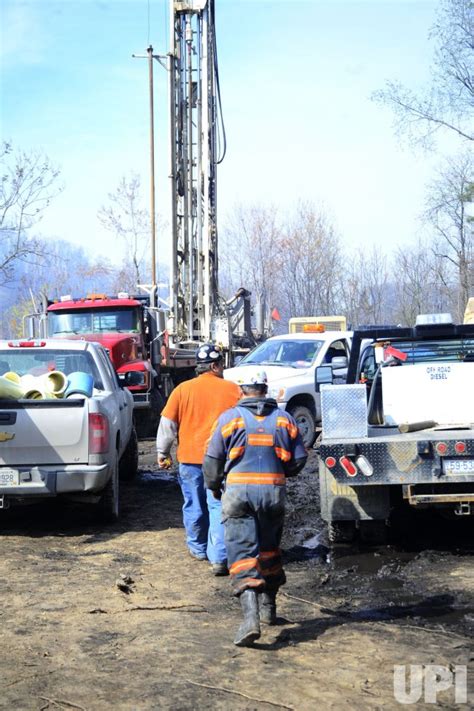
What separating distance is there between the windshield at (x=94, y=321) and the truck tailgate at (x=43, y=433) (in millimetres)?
9896

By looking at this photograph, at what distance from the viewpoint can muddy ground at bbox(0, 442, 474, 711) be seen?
180 inches

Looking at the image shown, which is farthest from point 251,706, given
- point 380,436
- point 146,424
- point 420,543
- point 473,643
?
point 146,424

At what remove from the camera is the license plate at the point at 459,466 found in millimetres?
7043

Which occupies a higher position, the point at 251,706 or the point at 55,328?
the point at 55,328

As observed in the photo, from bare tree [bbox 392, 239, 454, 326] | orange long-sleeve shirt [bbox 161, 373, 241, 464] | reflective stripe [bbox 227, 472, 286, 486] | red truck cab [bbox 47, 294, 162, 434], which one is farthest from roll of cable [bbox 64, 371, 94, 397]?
bare tree [bbox 392, 239, 454, 326]

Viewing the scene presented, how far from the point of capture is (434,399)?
812 centimetres

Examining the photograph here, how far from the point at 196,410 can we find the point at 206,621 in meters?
2.11

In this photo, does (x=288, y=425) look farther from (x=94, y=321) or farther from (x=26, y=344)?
(x=94, y=321)

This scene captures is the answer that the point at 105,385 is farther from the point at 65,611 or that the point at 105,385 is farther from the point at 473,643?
the point at 473,643

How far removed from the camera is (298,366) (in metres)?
14.4

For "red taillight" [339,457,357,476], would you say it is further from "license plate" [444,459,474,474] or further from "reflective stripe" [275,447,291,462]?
"reflective stripe" [275,447,291,462]

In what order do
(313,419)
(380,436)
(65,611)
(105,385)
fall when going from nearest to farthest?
(65,611)
(380,436)
(105,385)
(313,419)

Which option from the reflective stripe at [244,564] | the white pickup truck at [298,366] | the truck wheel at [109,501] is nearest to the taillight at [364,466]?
the reflective stripe at [244,564]

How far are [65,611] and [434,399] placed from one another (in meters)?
3.74
